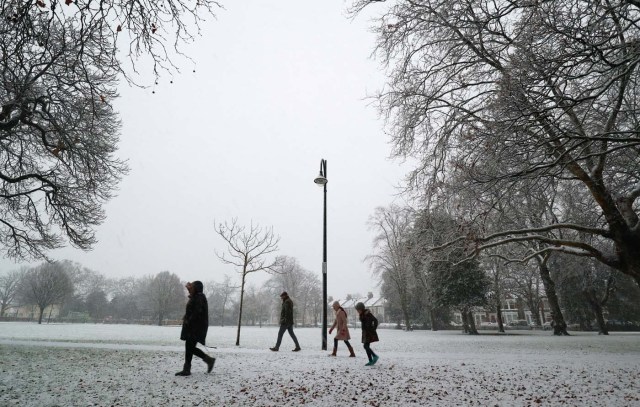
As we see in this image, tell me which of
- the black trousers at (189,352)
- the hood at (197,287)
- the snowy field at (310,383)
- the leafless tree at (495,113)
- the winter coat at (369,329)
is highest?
the leafless tree at (495,113)

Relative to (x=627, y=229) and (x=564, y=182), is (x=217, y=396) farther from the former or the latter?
(x=564, y=182)

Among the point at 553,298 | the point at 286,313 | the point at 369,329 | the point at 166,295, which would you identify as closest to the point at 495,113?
the point at 369,329

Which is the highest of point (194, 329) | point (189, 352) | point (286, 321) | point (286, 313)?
point (286, 313)

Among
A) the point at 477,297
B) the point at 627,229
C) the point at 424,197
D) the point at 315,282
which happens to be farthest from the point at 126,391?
the point at 315,282

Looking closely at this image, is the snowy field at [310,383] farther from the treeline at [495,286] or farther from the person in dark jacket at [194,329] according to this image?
the treeline at [495,286]

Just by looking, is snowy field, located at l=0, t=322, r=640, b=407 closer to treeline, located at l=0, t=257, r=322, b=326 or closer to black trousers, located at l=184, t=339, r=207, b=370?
black trousers, located at l=184, t=339, r=207, b=370

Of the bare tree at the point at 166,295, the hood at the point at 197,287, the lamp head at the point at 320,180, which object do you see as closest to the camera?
the hood at the point at 197,287

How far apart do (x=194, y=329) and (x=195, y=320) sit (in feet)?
0.56

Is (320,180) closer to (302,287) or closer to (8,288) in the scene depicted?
(302,287)

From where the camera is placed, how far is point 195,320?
671cm

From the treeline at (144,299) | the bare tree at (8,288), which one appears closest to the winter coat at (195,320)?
the treeline at (144,299)

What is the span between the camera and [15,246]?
1433 cm

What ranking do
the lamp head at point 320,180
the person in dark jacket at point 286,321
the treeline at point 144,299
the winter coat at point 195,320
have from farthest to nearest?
the treeline at point 144,299 → the lamp head at point 320,180 → the person in dark jacket at point 286,321 → the winter coat at point 195,320

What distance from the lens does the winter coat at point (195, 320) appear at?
662 cm
